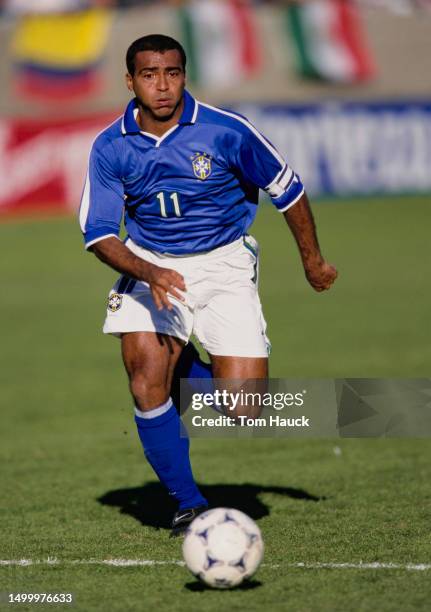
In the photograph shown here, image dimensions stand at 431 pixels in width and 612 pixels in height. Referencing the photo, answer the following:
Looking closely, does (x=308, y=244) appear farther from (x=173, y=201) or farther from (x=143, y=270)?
(x=143, y=270)

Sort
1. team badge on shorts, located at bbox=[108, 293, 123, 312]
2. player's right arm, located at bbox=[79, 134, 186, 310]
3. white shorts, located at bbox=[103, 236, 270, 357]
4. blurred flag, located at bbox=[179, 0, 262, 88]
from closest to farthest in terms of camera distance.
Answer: player's right arm, located at bbox=[79, 134, 186, 310], team badge on shorts, located at bbox=[108, 293, 123, 312], white shorts, located at bbox=[103, 236, 270, 357], blurred flag, located at bbox=[179, 0, 262, 88]

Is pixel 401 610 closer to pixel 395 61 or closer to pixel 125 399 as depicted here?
pixel 125 399

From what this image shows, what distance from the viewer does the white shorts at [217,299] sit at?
6.41 metres

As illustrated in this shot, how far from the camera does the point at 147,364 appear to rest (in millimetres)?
6176

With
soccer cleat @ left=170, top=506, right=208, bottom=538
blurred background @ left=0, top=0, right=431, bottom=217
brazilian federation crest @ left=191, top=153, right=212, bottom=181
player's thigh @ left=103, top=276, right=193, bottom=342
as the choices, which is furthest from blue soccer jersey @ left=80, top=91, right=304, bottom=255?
blurred background @ left=0, top=0, right=431, bottom=217

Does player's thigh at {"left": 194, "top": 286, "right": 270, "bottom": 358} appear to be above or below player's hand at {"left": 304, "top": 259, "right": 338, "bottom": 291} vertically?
below

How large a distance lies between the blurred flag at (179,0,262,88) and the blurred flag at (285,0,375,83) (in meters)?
0.98

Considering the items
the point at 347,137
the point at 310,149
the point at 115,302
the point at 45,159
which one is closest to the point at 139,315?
the point at 115,302

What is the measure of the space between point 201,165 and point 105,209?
528mm

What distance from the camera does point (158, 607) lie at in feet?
16.2

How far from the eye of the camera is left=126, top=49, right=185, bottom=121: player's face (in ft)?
19.6

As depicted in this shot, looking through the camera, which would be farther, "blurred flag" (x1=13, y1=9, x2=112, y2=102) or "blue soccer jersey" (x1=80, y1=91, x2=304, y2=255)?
"blurred flag" (x1=13, y1=9, x2=112, y2=102)

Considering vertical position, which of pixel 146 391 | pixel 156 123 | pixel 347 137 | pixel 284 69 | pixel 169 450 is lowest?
pixel 169 450

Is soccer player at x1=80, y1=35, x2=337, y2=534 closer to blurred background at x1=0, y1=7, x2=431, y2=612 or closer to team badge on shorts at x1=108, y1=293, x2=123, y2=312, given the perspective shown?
team badge on shorts at x1=108, y1=293, x2=123, y2=312
